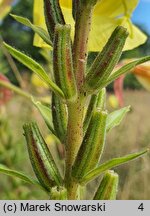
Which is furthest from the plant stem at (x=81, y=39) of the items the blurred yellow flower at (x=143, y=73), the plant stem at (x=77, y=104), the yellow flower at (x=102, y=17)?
the blurred yellow flower at (x=143, y=73)

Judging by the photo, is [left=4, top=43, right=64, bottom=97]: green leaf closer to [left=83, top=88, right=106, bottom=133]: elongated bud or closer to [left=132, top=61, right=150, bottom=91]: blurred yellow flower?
[left=83, top=88, right=106, bottom=133]: elongated bud

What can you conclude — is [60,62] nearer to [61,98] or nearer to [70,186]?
[61,98]

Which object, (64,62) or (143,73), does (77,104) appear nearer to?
(64,62)

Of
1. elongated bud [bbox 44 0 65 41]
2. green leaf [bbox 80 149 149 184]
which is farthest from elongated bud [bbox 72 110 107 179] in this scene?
elongated bud [bbox 44 0 65 41]

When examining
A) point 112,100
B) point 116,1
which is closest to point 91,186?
point 112,100

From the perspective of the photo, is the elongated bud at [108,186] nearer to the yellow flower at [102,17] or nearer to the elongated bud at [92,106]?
the elongated bud at [92,106]
